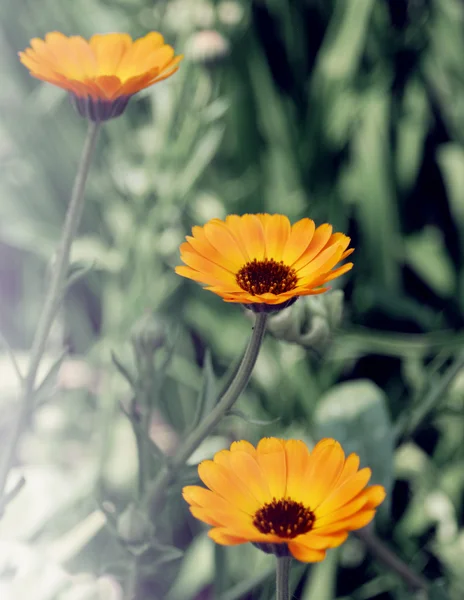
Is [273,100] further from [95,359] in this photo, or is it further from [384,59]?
[95,359]

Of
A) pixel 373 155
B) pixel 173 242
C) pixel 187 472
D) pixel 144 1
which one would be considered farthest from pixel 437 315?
pixel 187 472

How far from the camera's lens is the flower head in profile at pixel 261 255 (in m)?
0.36

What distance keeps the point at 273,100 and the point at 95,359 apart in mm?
407

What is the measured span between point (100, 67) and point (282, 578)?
301 mm

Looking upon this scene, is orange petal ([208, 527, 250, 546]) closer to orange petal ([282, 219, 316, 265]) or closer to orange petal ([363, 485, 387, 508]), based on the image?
orange petal ([363, 485, 387, 508])

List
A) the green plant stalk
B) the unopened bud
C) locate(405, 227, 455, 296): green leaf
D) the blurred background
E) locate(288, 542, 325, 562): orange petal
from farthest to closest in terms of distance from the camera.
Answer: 1. locate(405, 227, 455, 296): green leaf
2. the blurred background
3. the unopened bud
4. the green plant stalk
5. locate(288, 542, 325, 562): orange petal

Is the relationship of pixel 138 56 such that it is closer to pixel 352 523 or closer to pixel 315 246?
pixel 315 246

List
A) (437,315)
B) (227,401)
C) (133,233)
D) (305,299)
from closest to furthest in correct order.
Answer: (227,401), (305,299), (133,233), (437,315)

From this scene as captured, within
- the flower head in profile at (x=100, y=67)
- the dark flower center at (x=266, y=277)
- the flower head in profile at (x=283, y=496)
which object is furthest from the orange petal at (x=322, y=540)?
the flower head in profile at (x=100, y=67)

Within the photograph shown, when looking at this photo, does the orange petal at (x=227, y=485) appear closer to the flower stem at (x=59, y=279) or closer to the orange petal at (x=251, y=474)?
the orange petal at (x=251, y=474)

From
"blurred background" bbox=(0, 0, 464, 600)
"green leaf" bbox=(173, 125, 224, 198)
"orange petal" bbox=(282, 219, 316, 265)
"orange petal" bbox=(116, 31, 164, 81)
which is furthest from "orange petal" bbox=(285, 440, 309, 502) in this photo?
"green leaf" bbox=(173, 125, 224, 198)

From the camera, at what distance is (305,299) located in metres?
0.50

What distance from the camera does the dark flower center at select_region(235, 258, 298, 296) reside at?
1.23ft

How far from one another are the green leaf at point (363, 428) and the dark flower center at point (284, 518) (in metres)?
0.31
